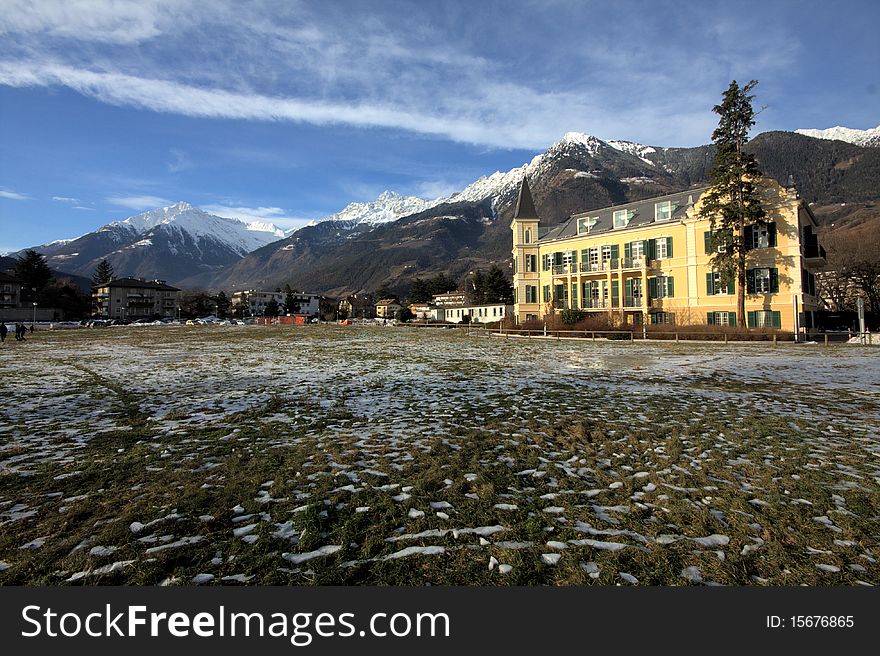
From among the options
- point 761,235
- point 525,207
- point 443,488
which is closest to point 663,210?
point 761,235

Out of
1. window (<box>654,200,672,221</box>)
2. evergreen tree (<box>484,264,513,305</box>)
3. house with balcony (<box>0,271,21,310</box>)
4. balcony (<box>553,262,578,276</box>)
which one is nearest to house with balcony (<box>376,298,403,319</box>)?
evergreen tree (<box>484,264,513,305</box>)

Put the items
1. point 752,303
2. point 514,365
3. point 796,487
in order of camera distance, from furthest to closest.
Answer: point 752,303, point 514,365, point 796,487

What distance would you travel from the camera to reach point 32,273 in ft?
341

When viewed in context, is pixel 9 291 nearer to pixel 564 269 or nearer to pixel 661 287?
pixel 564 269

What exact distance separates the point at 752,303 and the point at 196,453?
144 feet

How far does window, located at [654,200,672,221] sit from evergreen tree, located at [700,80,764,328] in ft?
18.5

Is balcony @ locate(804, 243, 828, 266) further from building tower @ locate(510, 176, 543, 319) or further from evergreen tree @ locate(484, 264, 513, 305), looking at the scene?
evergreen tree @ locate(484, 264, 513, 305)

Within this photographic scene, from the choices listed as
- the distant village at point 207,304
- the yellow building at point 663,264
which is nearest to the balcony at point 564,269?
the yellow building at point 663,264

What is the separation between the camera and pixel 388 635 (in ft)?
9.89

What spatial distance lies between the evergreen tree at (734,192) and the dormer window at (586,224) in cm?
1354

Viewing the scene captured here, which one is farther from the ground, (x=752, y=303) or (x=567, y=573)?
(x=752, y=303)

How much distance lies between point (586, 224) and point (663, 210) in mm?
8650

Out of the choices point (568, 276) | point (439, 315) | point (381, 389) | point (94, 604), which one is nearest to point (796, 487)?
point (94, 604)

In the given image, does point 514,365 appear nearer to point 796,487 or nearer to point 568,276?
point 796,487
